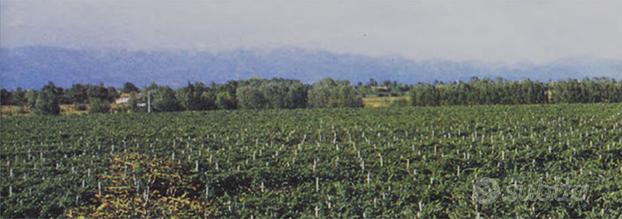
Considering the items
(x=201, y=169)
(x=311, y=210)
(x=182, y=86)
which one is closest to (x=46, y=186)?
(x=201, y=169)

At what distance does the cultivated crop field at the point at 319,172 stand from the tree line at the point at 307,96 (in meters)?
32.9

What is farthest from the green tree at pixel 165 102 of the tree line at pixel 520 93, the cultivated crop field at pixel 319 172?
the cultivated crop field at pixel 319 172

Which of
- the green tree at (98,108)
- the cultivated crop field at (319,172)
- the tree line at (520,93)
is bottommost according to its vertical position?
the cultivated crop field at (319,172)

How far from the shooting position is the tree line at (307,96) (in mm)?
60469

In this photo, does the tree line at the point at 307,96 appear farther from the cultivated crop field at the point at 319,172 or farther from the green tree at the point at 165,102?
the cultivated crop field at the point at 319,172

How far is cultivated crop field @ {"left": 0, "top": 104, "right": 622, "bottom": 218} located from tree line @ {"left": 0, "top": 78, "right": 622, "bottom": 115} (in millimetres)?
32870

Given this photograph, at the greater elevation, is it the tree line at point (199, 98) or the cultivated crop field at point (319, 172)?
the tree line at point (199, 98)

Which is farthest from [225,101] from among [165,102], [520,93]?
[520,93]

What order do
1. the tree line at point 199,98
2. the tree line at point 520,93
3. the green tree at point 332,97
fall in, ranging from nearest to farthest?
the tree line at point 199,98, the tree line at point 520,93, the green tree at point 332,97

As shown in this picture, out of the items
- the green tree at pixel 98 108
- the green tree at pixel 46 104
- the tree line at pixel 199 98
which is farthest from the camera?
the tree line at pixel 199 98

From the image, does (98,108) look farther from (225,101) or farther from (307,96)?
(307,96)

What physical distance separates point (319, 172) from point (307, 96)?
161ft

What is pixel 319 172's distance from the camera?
17.8 m

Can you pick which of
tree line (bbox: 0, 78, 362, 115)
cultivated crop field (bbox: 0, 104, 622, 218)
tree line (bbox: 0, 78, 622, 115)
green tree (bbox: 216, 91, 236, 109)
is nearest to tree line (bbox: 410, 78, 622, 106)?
tree line (bbox: 0, 78, 622, 115)
